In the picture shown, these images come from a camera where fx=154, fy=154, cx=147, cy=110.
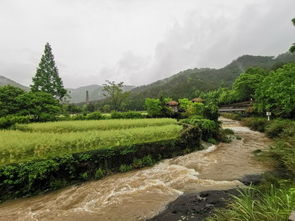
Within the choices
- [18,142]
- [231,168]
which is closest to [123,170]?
[18,142]

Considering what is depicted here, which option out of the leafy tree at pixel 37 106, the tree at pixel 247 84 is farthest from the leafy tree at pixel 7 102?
the tree at pixel 247 84

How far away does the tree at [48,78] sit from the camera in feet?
83.7

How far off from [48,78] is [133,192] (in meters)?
28.1

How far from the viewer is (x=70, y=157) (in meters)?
5.52

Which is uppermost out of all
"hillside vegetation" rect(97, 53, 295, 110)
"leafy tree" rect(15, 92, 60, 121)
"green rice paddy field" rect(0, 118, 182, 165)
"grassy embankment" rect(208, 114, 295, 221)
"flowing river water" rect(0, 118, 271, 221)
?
"hillside vegetation" rect(97, 53, 295, 110)

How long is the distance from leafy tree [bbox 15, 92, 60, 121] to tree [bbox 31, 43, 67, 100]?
1222cm

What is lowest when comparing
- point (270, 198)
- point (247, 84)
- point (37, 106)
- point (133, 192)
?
point (133, 192)

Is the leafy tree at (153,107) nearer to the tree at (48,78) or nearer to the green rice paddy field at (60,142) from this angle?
the green rice paddy field at (60,142)

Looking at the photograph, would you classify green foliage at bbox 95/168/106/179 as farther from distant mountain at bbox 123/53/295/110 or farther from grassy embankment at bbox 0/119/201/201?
distant mountain at bbox 123/53/295/110

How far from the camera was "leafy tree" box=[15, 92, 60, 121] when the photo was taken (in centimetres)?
1418

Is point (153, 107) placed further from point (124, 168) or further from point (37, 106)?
point (124, 168)

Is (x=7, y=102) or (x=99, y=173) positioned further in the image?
(x=7, y=102)

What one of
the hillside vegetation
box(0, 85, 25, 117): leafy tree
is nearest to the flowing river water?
box(0, 85, 25, 117): leafy tree

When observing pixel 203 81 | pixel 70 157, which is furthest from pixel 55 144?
pixel 203 81
